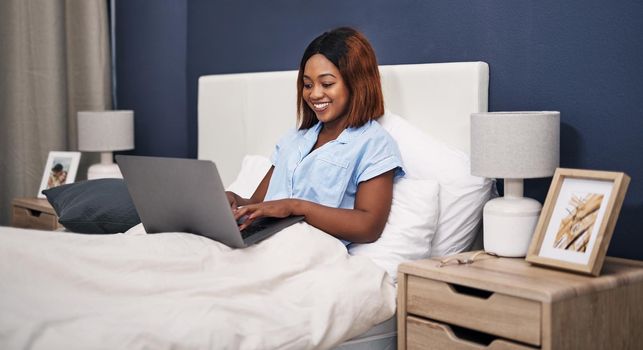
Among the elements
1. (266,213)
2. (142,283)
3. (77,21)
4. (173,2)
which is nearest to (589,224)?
(266,213)

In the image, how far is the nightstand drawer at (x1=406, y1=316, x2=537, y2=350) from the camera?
1863mm

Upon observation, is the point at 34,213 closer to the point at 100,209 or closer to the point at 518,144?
the point at 100,209

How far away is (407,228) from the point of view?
2148 millimetres

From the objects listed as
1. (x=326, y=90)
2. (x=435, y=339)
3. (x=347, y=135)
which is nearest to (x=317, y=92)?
(x=326, y=90)

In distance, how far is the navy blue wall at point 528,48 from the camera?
6.81 feet

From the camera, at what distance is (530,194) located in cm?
229

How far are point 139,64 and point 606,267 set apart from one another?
2657 mm

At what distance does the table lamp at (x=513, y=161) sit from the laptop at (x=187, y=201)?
49 cm

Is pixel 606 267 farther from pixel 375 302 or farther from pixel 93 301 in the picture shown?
pixel 93 301

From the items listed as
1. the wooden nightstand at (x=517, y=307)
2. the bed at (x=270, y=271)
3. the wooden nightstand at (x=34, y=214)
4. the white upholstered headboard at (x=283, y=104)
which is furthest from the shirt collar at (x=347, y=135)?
the wooden nightstand at (x=34, y=214)

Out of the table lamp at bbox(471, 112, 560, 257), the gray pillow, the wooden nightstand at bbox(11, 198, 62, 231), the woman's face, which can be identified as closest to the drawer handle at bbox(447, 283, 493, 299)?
the table lamp at bbox(471, 112, 560, 257)

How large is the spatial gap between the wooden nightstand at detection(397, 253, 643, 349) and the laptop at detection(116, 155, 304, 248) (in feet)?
1.29

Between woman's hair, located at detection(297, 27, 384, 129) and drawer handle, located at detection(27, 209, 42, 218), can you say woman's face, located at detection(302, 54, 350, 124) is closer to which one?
woman's hair, located at detection(297, 27, 384, 129)

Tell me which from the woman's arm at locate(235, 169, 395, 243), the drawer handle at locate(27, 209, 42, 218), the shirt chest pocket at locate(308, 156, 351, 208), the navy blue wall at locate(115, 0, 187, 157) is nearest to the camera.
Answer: the woman's arm at locate(235, 169, 395, 243)
